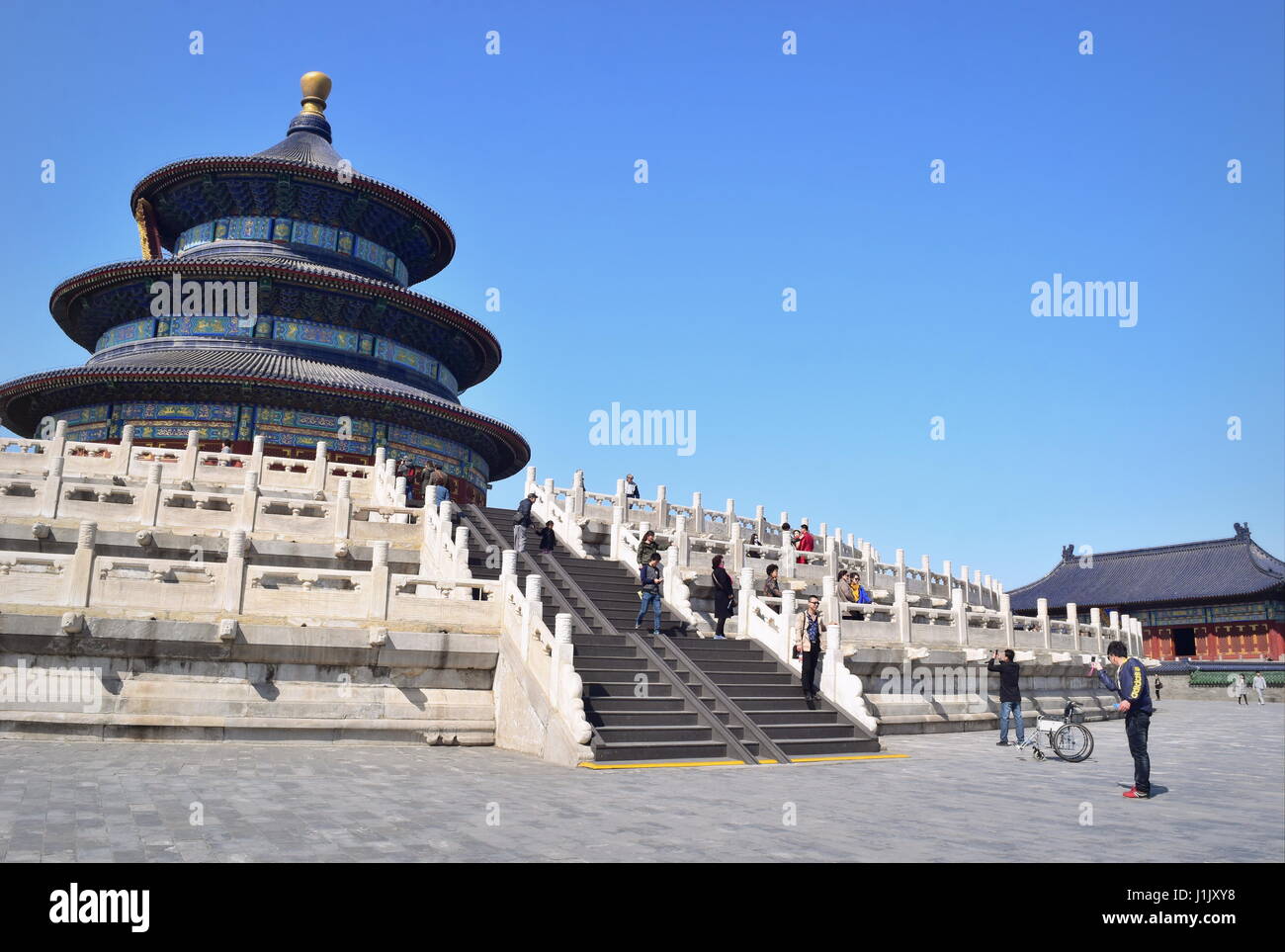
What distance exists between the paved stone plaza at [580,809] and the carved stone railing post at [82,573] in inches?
76.4

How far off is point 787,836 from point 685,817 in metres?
1.07

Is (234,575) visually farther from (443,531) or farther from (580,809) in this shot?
(580,809)

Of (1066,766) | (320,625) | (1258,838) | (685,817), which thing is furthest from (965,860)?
(320,625)

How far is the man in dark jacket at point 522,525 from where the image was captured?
18.9m

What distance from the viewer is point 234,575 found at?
42.2ft

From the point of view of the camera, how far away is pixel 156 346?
34.1 metres

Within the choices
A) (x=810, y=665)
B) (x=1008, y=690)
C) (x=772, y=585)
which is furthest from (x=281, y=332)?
(x=1008, y=690)

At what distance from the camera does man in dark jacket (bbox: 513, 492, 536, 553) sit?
18891mm

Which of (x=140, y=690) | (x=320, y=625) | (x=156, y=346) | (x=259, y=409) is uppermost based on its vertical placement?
(x=156, y=346)

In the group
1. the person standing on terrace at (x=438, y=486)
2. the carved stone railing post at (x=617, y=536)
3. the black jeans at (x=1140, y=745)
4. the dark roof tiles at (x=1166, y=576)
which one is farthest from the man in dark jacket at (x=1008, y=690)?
the dark roof tiles at (x=1166, y=576)

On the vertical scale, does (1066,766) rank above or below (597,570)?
below

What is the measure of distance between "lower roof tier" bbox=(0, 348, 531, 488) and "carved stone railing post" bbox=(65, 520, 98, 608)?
1866 centimetres
